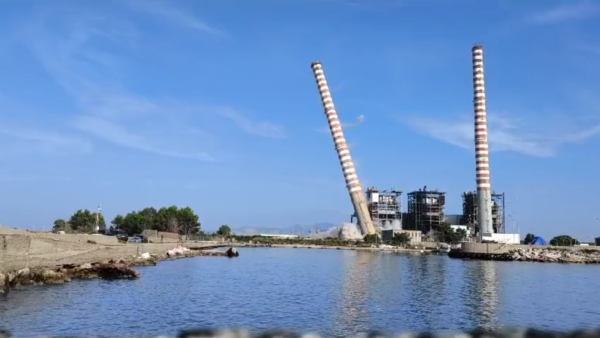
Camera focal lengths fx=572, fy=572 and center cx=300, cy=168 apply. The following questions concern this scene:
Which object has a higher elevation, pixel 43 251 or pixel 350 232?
pixel 350 232

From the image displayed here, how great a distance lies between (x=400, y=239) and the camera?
443ft

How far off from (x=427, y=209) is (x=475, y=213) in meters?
12.3

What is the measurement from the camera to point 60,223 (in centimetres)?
14512

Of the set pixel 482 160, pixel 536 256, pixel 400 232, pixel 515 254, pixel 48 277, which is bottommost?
pixel 48 277

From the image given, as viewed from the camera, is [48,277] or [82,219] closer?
[48,277]

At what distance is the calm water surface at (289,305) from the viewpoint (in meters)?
25.3

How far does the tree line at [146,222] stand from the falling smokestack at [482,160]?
7651 centimetres

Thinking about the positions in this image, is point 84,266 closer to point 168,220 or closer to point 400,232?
point 400,232

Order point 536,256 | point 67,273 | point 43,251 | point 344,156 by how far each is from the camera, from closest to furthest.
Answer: point 43,251 → point 67,273 → point 536,256 → point 344,156

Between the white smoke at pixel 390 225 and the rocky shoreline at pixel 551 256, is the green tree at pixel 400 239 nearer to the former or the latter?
the white smoke at pixel 390 225

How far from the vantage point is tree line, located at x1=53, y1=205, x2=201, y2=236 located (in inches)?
5645

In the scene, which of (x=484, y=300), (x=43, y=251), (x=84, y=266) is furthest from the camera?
(x=84, y=266)

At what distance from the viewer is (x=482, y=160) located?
110125 mm

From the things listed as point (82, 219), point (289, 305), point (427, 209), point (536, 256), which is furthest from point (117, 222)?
point (289, 305)
